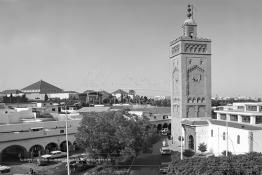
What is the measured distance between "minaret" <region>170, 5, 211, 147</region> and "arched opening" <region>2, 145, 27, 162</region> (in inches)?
933

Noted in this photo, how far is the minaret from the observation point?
1756 inches

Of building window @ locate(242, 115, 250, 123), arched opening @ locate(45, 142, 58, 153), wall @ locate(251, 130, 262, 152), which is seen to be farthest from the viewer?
arched opening @ locate(45, 142, 58, 153)

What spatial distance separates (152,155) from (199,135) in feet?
25.9

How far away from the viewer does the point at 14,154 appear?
3956 cm

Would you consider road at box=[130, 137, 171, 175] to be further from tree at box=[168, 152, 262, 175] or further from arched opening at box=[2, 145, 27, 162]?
arched opening at box=[2, 145, 27, 162]

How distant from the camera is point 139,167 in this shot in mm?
31188

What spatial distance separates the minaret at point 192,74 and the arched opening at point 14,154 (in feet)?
77.7

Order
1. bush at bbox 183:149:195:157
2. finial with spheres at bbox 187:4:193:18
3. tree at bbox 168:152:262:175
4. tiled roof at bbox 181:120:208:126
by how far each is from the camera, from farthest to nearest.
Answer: finial with spheres at bbox 187:4:193:18 → tiled roof at bbox 181:120:208:126 → bush at bbox 183:149:195:157 → tree at bbox 168:152:262:175

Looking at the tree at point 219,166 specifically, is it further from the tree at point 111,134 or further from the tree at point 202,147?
the tree at point 202,147

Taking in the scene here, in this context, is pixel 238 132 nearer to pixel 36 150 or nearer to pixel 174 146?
pixel 174 146

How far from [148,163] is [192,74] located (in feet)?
59.1

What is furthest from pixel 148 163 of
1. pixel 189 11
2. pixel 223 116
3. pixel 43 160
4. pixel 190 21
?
pixel 189 11

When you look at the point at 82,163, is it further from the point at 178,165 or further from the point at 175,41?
the point at 175,41

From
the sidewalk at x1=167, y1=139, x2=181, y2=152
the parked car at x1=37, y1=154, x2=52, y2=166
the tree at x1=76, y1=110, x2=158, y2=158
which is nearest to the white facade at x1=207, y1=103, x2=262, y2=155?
the sidewalk at x1=167, y1=139, x2=181, y2=152
